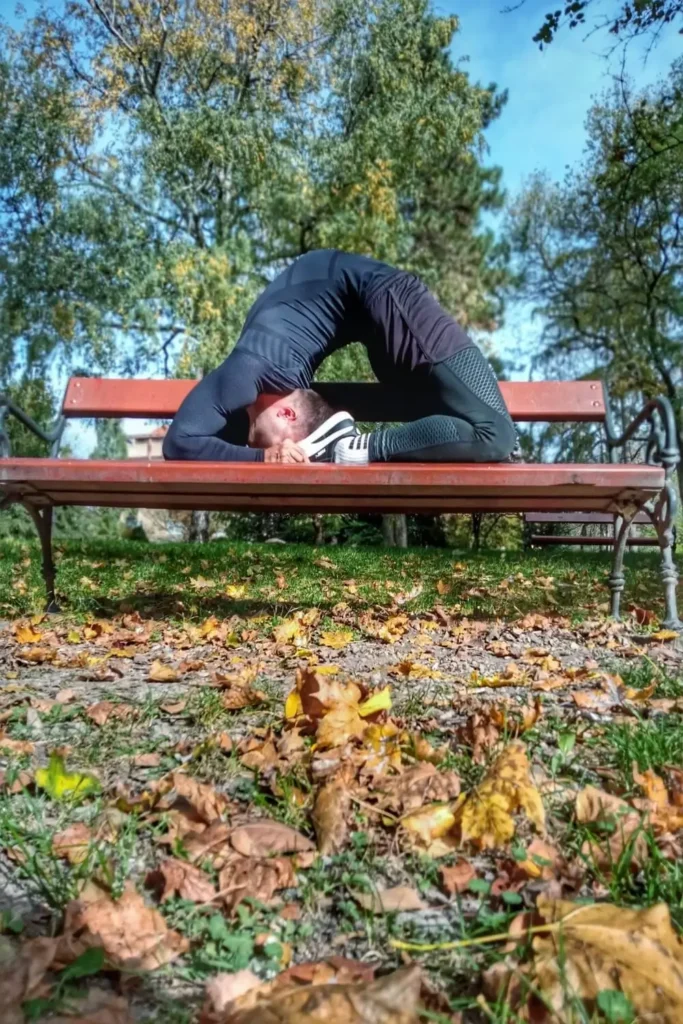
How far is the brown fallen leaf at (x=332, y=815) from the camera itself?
1.46m

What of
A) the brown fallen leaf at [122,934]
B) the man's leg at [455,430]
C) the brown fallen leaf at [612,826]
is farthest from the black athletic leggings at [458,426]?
the brown fallen leaf at [122,934]

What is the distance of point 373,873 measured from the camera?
140cm

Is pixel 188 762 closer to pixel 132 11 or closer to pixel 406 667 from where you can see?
pixel 406 667

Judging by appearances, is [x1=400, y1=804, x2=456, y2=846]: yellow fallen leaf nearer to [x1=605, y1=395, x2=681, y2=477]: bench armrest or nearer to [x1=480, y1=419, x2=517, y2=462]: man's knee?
[x1=480, y1=419, x2=517, y2=462]: man's knee

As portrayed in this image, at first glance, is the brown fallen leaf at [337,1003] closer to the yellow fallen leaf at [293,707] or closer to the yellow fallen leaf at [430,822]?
the yellow fallen leaf at [430,822]

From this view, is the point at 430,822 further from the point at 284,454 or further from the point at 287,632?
the point at 284,454

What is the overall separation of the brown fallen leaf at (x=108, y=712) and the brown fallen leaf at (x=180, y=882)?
71 centimetres

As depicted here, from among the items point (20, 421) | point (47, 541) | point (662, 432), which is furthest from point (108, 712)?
point (662, 432)

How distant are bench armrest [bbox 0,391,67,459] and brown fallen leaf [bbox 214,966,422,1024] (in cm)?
296

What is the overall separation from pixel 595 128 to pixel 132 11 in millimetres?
11666

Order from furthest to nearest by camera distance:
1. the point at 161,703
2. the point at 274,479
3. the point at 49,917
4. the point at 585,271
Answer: the point at 585,271
the point at 274,479
the point at 161,703
the point at 49,917

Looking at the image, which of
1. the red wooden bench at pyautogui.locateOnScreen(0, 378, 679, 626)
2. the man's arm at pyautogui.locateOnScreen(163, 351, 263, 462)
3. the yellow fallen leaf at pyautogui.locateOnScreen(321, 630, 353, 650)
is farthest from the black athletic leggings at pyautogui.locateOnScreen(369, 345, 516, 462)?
the yellow fallen leaf at pyautogui.locateOnScreen(321, 630, 353, 650)

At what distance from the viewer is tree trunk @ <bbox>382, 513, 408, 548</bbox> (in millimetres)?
13758

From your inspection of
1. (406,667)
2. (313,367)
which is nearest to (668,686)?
(406,667)
